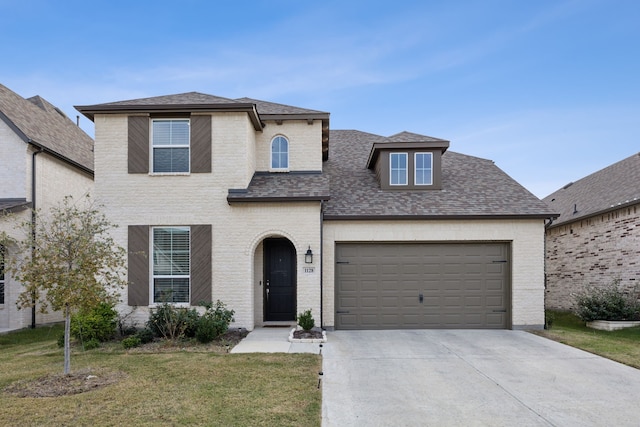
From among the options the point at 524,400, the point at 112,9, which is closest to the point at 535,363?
the point at 524,400

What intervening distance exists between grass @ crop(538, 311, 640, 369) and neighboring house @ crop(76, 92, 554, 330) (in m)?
1.05

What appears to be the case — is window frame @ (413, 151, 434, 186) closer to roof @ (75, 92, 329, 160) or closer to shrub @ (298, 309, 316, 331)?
roof @ (75, 92, 329, 160)

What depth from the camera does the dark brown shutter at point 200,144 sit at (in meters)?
10.9

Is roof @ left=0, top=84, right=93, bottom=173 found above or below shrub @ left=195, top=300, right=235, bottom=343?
above

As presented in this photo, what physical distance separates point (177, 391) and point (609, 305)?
487 inches

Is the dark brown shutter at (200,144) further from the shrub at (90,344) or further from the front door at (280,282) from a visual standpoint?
the shrub at (90,344)

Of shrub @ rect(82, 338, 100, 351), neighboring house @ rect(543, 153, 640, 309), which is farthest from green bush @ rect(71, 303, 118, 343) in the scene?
neighboring house @ rect(543, 153, 640, 309)

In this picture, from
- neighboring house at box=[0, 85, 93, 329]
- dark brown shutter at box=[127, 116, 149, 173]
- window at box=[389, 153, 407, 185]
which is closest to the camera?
dark brown shutter at box=[127, 116, 149, 173]

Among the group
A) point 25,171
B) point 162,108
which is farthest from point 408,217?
point 25,171

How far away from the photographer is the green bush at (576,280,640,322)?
11812mm

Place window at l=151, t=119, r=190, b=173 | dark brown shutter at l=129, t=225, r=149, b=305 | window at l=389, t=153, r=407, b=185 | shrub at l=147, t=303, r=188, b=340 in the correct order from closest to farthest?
1. shrub at l=147, t=303, r=188, b=340
2. dark brown shutter at l=129, t=225, r=149, b=305
3. window at l=151, t=119, r=190, b=173
4. window at l=389, t=153, r=407, b=185

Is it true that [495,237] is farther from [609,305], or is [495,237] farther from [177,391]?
[177,391]

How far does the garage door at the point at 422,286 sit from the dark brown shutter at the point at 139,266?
17.5 feet

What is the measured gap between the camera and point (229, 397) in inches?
229
